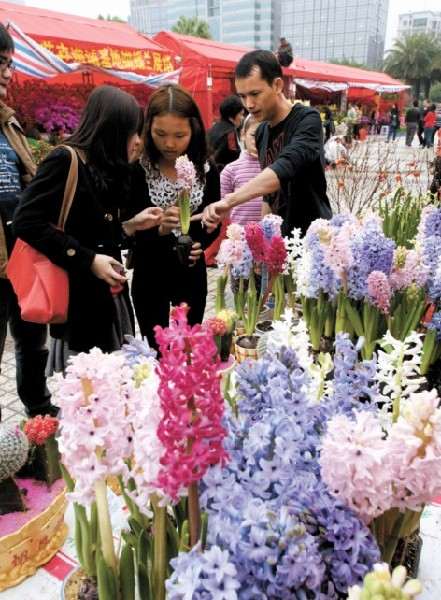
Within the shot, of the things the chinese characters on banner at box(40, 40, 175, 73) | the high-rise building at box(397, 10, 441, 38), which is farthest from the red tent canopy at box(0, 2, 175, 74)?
the high-rise building at box(397, 10, 441, 38)

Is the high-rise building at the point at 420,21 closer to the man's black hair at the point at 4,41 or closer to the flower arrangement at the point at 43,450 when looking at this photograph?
the man's black hair at the point at 4,41

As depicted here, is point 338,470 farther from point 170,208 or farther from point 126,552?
point 170,208

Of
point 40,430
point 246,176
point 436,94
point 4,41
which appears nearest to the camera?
point 40,430

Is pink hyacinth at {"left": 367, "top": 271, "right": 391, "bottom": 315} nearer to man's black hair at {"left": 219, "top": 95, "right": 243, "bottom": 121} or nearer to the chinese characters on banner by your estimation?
man's black hair at {"left": 219, "top": 95, "right": 243, "bottom": 121}

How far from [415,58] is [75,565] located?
67137 mm

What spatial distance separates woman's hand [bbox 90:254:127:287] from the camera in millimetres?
1841

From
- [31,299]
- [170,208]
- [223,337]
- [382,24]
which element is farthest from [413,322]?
[382,24]

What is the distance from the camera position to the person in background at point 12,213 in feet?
6.96

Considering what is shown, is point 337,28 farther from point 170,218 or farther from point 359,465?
point 359,465

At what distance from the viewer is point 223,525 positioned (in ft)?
2.24

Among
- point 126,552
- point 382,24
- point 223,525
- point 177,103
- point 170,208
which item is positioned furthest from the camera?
point 382,24

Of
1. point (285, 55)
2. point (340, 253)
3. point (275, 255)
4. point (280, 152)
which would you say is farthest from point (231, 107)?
point (340, 253)

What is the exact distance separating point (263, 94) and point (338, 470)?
75.0 inches

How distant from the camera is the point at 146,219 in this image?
2119 millimetres
